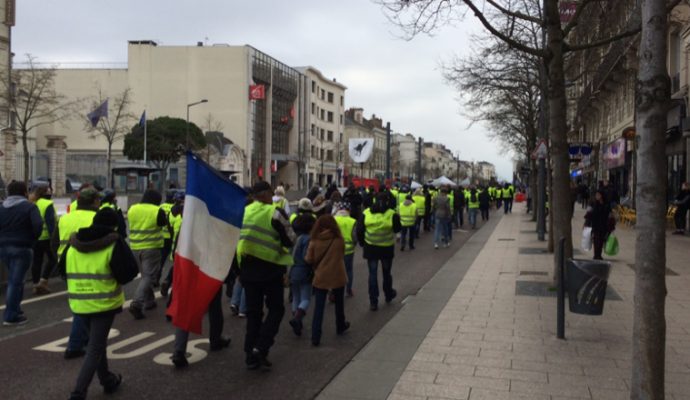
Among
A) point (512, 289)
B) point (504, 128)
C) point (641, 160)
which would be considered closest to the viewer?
point (641, 160)

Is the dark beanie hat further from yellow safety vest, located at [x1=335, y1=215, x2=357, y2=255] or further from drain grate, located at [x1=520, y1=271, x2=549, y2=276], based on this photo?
drain grate, located at [x1=520, y1=271, x2=549, y2=276]

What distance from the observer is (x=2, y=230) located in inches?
308

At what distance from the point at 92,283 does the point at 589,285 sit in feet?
16.0

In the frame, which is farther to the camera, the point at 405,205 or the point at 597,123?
the point at 597,123

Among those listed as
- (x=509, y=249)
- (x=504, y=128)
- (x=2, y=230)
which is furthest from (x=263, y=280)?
(x=504, y=128)

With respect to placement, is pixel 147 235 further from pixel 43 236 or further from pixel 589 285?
pixel 589 285

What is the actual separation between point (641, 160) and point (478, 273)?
8.47 metres

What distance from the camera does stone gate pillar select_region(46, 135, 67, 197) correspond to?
39.4 meters

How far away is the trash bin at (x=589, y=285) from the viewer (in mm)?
6570

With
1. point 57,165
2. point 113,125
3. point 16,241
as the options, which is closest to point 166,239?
point 16,241

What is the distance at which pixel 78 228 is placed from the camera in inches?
279

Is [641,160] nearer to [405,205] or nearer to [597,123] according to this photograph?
[405,205]

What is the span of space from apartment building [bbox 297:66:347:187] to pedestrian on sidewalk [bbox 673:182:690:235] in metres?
62.3

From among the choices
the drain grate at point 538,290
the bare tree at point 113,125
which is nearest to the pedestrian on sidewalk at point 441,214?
the drain grate at point 538,290
